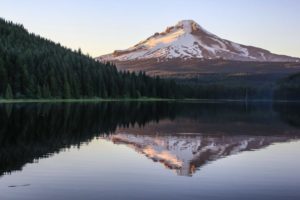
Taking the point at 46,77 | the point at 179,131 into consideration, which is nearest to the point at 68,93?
the point at 46,77

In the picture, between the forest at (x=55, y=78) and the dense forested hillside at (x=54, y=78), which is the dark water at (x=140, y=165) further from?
the dense forested hillside at (x=54, y=78)

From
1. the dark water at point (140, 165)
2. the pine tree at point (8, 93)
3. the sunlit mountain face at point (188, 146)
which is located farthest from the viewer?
the pine tree at point (8, 93)

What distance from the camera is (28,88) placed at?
130 metres

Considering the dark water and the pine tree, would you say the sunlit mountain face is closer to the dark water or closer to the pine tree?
the dark water

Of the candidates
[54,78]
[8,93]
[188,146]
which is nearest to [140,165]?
[188,146]

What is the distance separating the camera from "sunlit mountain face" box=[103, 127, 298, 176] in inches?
1243

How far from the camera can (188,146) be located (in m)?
40.4

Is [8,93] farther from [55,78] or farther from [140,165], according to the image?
[140,165]

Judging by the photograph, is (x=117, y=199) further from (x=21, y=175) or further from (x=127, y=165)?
(x=127, y=165)

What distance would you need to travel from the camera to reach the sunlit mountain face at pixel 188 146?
31578 mm

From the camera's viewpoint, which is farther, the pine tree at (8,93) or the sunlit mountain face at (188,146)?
the pine tree at (8,93)

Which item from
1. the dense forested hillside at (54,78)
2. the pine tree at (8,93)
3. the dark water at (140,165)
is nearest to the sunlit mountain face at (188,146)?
the dark water at (140,165)

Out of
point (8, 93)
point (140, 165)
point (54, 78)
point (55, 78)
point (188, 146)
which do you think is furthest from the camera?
point (55, 78)

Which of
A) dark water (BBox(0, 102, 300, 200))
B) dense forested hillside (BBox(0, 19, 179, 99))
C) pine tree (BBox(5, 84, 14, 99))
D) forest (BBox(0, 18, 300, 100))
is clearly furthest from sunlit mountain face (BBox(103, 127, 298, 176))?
dense forested hillside (BBox(0, 19, 179, 99))
